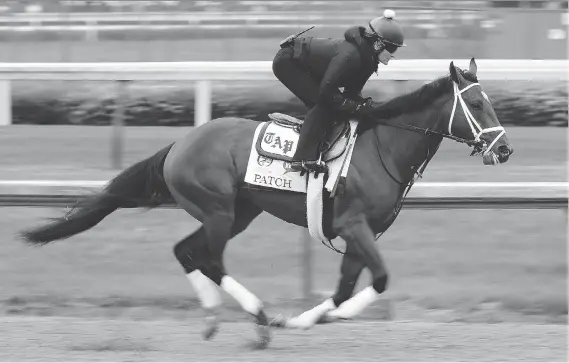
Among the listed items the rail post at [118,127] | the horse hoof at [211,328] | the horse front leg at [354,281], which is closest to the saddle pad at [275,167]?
the horse front leg at [354,281]

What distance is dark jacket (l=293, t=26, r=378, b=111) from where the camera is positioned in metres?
6.28

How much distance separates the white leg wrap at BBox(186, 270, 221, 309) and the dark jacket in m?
1.22

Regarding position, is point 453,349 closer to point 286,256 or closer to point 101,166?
point 286,256

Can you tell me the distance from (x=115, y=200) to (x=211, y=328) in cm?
108

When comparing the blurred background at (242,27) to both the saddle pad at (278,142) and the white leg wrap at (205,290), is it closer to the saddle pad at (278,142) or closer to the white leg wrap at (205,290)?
the saddle pad at (278,142)

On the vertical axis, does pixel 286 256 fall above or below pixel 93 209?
below

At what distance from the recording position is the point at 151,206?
711 centimetres

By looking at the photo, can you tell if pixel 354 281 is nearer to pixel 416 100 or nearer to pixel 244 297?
pixel 244 297

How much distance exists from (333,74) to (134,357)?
1.80 meters

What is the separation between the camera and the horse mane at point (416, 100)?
6.33 meters

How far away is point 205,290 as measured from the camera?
6621 mm

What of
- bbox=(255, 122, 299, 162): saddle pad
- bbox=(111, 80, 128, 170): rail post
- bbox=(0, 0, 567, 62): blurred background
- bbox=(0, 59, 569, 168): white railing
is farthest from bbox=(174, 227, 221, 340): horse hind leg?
bbox=(0, 0, 567, 62): blurred background

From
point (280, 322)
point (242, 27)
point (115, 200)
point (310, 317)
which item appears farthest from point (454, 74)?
point (242, 27)

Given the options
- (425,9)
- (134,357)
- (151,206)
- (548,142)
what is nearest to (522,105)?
(548,142)
